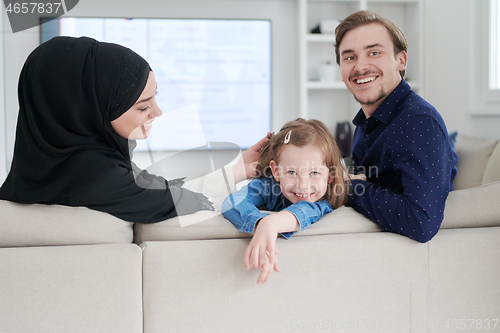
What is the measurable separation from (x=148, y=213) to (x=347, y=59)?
2.81ft

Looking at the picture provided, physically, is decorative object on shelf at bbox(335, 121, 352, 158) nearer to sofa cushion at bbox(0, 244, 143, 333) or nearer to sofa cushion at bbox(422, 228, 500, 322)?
sofa cushion at bbox(422, 228, 500, 322)

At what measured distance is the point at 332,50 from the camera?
4.30m

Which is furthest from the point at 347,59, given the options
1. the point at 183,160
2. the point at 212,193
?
the point at 183,160

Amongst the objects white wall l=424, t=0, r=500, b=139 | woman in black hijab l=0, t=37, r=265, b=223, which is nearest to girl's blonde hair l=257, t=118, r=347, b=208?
woman in black hijab l=0, t=37, r=265, b=223

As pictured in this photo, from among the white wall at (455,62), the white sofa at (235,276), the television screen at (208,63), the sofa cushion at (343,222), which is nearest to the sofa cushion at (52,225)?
the white sofa at (235,276)

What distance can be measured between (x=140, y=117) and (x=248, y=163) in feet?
1.25

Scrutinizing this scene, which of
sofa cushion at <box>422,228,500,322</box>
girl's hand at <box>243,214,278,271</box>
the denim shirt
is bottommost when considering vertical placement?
sofa cushion at <box>422,228,500,322</box>

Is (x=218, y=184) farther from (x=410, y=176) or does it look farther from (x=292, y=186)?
(x=410, y=176)

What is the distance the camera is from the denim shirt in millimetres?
1057

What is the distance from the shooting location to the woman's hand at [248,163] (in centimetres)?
132

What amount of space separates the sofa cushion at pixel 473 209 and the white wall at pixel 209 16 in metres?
3.08

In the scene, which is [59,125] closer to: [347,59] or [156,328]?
[156,328]

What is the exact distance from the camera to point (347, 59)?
1.41 metres

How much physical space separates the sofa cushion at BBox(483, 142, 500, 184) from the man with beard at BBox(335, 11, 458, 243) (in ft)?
2.49
